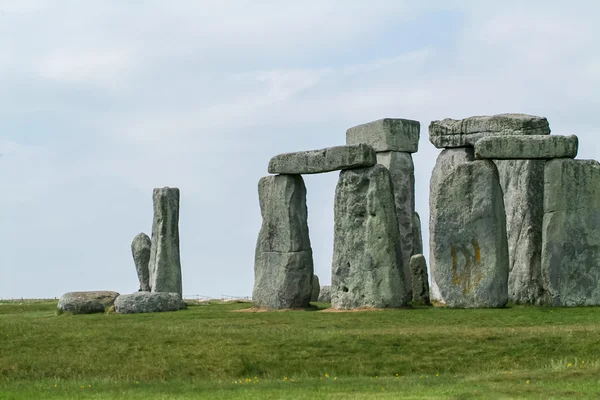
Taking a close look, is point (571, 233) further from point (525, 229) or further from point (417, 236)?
point (417, 236)

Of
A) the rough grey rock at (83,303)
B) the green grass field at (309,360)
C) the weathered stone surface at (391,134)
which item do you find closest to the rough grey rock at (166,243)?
the rough grey rock at (83,303)

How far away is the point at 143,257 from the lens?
136 feet

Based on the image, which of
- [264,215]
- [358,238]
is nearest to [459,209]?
[358,238]

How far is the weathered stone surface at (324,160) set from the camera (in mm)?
29719

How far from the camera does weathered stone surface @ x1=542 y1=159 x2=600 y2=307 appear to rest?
29.0m

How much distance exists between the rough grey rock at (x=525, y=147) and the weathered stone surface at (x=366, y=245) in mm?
2760

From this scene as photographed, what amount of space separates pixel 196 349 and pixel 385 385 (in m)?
4.58

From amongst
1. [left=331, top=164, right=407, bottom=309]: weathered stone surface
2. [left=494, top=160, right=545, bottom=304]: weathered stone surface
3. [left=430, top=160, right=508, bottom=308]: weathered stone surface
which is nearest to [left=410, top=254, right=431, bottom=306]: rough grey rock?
[left=494, top=160, right=545, bottom=304]: weathered stone surface

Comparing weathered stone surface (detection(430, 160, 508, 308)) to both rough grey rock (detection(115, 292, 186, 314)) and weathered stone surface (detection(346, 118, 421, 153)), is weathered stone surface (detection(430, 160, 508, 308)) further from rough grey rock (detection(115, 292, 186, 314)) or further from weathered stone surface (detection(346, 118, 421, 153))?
rough grey rock (detection(115, 292, 186, 314))

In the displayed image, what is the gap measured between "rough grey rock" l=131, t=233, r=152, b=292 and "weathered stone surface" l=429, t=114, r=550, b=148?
41.9 feet

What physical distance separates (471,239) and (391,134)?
7.71 meters

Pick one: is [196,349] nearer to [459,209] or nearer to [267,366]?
[267,366]

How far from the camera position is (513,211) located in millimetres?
32469

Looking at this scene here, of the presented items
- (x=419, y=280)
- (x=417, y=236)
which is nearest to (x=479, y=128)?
(x=417, y=236)
